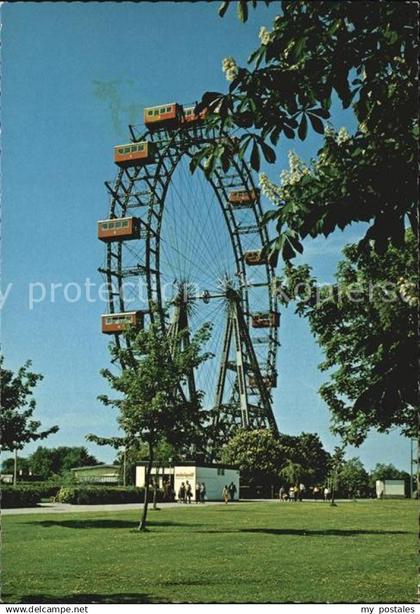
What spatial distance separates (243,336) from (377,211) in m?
42.7

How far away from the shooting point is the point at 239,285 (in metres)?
44.9

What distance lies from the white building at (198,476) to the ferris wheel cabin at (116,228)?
1198cm

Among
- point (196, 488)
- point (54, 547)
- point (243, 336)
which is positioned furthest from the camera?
point (243, 336)

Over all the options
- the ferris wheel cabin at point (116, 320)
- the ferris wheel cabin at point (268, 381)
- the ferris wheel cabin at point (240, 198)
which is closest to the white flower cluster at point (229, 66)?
the ferris wheel cabin at point (116, 320)

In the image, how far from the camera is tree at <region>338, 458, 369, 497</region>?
65.1m

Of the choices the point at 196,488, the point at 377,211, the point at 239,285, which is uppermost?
the point at 239,285

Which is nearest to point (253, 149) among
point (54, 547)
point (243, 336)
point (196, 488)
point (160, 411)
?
point (54, 547)

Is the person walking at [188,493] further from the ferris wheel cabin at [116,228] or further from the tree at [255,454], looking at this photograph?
the tree at [255,454]

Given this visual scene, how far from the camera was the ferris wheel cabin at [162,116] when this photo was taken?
39.4 metres

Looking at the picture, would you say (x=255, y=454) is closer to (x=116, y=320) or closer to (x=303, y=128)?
(x=116, y=320)

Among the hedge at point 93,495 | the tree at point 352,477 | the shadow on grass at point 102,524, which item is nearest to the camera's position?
the shadow on grass at point 102,524

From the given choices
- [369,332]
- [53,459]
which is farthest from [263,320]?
[369,332]

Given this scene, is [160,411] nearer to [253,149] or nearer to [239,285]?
[253,149]

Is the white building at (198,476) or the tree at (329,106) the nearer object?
the tree at (329,106)
